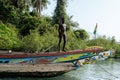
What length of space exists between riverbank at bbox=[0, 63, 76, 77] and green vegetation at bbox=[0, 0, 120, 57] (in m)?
5.08

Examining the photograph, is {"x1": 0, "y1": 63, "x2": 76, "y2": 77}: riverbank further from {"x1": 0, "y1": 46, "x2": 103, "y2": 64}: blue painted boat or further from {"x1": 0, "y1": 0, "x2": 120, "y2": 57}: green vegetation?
{"x1": 0, "y1": 0, "x2": 120, "y2": 57}: green vegetation

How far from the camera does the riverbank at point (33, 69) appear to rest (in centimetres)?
1077

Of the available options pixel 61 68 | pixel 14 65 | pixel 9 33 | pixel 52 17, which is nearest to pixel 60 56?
pixel 61 68

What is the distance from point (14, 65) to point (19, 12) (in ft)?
57.0

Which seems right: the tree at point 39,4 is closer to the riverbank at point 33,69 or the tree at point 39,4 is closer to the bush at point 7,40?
the bush at point 7,40

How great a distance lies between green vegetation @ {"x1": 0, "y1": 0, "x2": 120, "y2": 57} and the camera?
20.7m

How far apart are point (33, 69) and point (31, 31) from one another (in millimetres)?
12237

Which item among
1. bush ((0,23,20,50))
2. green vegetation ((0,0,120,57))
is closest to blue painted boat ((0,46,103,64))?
green vegetation ((0,0,120,57))

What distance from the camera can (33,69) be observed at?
11.0 m

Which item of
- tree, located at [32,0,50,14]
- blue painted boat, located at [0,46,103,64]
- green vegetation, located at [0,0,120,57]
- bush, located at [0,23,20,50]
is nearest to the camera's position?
blue painted boat, located at [0,46,103,64]

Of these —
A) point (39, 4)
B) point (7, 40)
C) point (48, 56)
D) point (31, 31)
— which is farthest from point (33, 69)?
point (39, 4)

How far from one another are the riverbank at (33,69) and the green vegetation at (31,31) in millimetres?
5085

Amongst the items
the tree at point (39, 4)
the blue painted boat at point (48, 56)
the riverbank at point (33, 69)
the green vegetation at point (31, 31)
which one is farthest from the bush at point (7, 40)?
the tree at point (39, 4)

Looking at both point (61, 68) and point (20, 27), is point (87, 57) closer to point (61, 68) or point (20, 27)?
point (61, 68)
